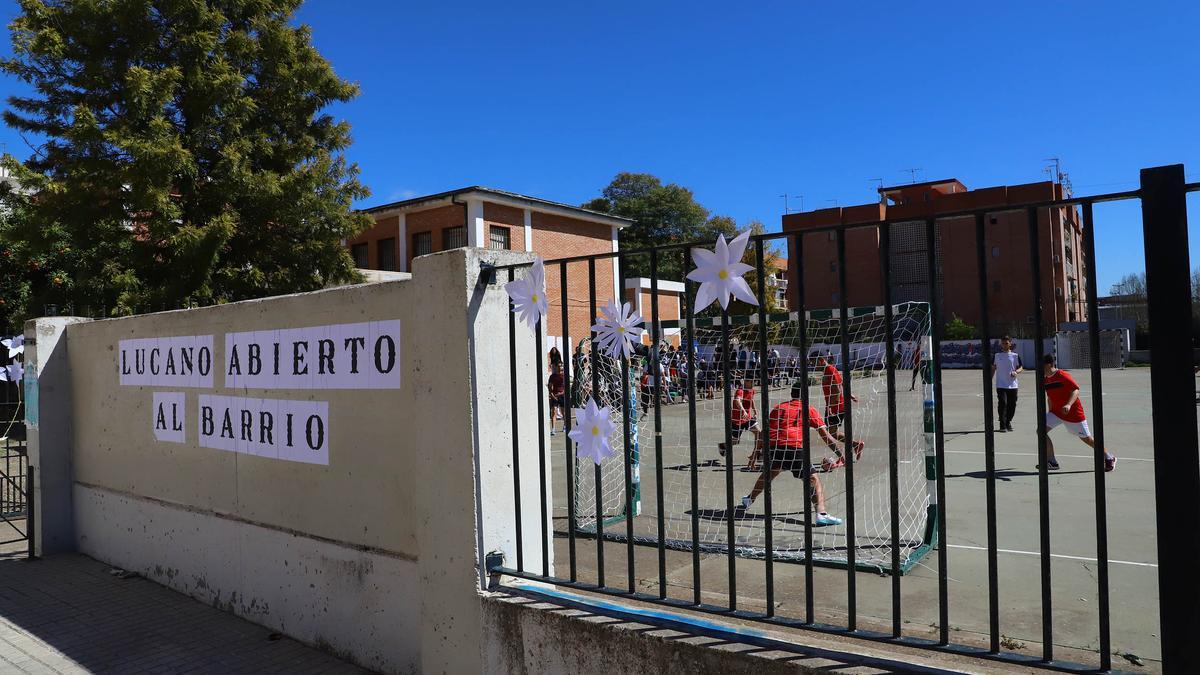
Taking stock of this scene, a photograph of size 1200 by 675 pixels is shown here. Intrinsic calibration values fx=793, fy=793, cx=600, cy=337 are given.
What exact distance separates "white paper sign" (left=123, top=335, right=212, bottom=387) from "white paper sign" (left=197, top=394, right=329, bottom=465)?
0.25 meters

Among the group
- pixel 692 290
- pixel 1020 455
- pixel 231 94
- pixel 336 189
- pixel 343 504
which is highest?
pixel 231 94

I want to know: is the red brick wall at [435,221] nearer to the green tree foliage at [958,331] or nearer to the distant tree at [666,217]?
the distant tree at [666,217]

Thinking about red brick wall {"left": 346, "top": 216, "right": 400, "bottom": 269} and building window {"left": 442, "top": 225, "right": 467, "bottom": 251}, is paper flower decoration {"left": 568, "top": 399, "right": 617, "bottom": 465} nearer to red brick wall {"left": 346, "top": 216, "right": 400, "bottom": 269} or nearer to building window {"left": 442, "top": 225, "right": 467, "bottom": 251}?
building window {"left": 442, "top": 225, "right": 467, "bottom": 251}

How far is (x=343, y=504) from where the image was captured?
4766mm

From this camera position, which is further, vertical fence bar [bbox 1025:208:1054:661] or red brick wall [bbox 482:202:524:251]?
red brick wall [bbox 482:202:524:251]

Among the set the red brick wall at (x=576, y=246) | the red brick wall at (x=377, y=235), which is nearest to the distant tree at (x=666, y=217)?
the red brick wall at (x=576, y=246)

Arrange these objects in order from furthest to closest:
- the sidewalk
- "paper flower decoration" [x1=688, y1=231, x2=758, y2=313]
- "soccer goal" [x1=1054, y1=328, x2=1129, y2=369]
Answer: the sidewalk < "soccer goal" [x1=1054, y1=328, x2=1129, y2=369] < "paper flower decoration" [x1=688, y1=231, x2=758, y2=313]

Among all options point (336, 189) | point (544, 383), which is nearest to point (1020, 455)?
point (544, 383)

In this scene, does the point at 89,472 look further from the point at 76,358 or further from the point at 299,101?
the point at 299,101

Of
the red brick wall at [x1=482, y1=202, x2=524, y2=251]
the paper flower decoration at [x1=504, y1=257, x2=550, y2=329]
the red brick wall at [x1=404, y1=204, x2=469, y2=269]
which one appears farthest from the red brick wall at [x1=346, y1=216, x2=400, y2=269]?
the paper flower decoration at [x1=504, y1=257, x2=550, y2=329]

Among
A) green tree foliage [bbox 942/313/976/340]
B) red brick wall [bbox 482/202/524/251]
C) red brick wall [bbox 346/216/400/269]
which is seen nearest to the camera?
red brick wall [bbox 482/202/524/251]

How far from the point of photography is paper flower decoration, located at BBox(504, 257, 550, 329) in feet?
12.3

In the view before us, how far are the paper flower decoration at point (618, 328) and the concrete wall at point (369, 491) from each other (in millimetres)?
690

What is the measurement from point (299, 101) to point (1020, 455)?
15372 millimetres
